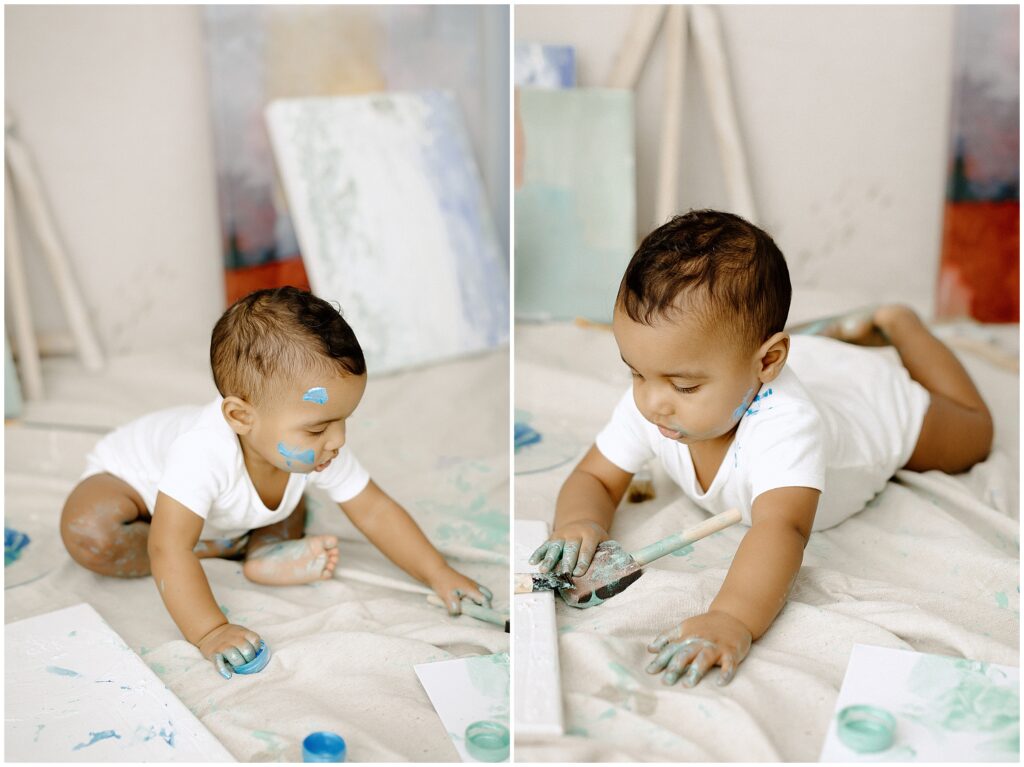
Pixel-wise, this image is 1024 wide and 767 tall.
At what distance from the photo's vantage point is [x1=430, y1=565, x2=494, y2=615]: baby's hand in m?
1.57

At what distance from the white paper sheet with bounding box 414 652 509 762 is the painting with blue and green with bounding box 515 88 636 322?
1.59m

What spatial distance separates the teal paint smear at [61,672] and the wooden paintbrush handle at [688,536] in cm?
78

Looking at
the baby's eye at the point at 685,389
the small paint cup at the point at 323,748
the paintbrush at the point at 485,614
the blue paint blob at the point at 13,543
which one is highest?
the baby's eye at the point at 685,389

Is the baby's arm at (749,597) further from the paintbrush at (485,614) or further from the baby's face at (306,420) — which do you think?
the baby's face at (306,420)

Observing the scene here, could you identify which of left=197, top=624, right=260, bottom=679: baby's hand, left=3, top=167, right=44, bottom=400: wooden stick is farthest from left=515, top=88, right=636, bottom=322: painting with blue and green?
left=197, top=624, right=260, bottom=679: baby's hand

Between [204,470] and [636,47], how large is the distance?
6.13ft

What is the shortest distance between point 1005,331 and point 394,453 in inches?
63.9

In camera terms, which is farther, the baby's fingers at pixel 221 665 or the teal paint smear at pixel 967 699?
the baby's fingers at pixel 221 665

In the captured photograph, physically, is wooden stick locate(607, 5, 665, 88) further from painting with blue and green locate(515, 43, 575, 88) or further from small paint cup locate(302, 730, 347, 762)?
small paint cup locate(302, 730, 347, 762)

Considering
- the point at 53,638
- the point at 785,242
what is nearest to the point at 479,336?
the point at 785,242

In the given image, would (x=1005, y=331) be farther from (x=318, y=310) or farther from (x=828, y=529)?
(x=318, y=310)

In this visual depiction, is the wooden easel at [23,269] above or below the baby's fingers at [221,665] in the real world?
above

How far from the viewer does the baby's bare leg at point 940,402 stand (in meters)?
1.88

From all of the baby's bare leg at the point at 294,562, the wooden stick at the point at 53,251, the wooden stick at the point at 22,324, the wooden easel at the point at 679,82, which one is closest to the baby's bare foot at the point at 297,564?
the baby's bare leg at the point at 294,562
